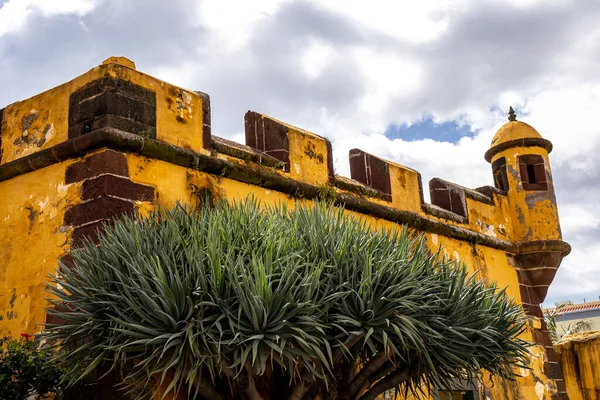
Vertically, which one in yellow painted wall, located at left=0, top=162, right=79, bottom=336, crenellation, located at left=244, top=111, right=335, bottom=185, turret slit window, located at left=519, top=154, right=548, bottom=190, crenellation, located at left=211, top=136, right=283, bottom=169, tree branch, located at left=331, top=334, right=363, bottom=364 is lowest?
tree branch, located at left=331, top=334, right=363, bottom=364

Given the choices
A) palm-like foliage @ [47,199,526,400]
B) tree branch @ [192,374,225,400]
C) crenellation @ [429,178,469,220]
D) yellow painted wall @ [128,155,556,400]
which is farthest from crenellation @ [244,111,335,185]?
tree branch @ [192,374,225,400]

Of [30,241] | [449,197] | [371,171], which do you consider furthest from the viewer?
[449,197]

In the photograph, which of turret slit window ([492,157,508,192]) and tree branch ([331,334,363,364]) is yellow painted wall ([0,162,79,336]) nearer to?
tree branch ([331,334,363,364])

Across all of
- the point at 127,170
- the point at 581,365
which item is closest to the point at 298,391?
the point at 127,170

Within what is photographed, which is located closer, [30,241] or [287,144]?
[30,241]

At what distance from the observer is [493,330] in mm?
4789

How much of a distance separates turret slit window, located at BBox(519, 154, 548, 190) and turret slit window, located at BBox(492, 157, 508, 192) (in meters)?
0.23

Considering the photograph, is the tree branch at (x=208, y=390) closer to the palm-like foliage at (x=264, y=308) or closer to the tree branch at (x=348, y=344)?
the palm-like foliage at (x=264, y=308)

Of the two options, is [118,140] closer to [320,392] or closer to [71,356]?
[71,356]

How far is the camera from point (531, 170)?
9305mm

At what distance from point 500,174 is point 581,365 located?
2.92 metres

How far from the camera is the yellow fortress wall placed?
16.5 feet

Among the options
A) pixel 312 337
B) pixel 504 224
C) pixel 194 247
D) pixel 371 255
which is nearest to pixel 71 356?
pixel 194 247

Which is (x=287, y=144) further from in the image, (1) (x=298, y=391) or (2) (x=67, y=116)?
(1) (x=298, y=391)
